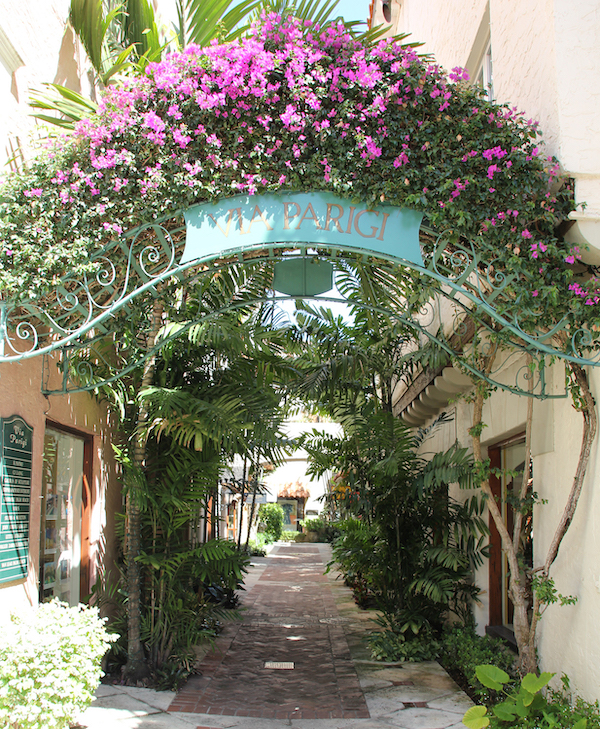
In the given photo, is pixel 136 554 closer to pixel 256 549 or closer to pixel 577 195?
pixel 577 195

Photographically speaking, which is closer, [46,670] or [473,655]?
[46,670]

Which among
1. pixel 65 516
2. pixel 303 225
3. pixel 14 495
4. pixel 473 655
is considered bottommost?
pixel 473 655

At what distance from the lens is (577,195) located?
3.62m

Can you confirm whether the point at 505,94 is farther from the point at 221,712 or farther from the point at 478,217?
the point at 221,712

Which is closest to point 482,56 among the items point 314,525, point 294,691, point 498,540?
point 498,540

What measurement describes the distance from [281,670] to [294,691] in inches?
26.9

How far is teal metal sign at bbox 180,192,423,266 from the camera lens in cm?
357

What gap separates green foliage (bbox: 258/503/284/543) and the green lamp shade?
2017cm

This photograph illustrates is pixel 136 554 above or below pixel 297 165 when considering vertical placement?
below

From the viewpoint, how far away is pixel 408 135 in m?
3.59

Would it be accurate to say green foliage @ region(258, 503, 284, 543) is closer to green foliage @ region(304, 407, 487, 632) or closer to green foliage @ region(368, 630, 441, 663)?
green foliage @ region(304, 407, 487, 632)

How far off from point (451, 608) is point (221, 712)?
312 cm

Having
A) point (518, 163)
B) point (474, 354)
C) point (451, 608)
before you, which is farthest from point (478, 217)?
point (451, 608)

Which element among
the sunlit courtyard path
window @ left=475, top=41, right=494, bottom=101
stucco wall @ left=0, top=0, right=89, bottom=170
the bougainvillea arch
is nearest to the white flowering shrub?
the sunlit courtyard path
